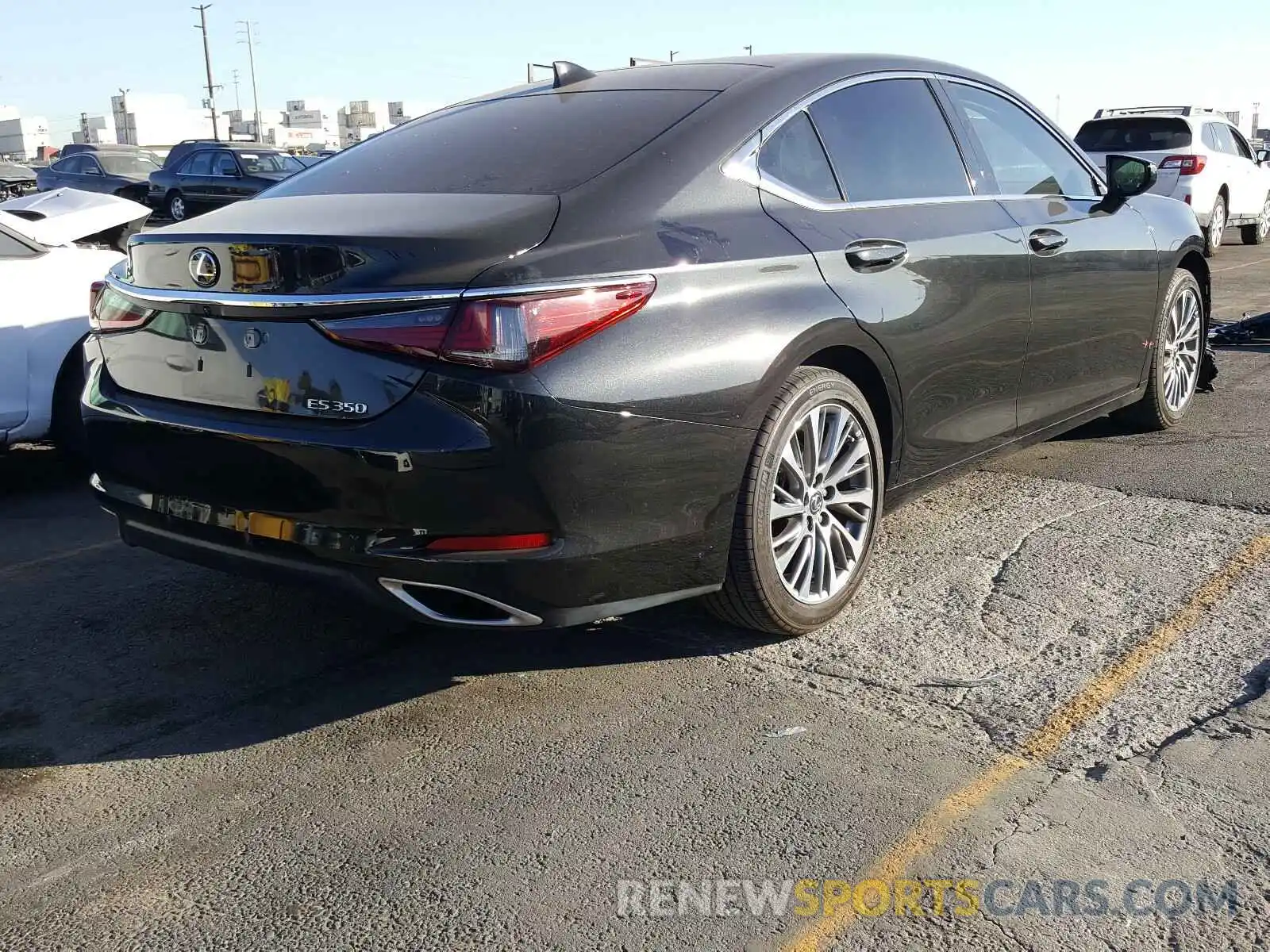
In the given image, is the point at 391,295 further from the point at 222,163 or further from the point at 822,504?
the point at 222,163

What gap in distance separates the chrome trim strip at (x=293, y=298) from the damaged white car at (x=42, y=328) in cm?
248

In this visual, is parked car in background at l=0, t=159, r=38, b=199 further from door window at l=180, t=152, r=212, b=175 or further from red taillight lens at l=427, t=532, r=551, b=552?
red taillight lens at l=427, t=532, r=551, b=552

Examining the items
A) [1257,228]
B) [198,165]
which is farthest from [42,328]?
[198,165]

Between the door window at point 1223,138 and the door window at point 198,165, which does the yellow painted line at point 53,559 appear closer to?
the door window at point 1223,138

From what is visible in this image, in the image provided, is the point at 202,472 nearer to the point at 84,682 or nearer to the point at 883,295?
the point at 84,682

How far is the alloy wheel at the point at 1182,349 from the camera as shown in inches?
221

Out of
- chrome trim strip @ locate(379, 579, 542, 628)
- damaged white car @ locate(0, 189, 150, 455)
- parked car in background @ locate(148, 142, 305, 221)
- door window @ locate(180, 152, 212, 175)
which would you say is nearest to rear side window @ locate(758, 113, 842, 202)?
chrome trim strip @ locate(379, 579, 542, 628)

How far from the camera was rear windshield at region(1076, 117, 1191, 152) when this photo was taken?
48.8 feet

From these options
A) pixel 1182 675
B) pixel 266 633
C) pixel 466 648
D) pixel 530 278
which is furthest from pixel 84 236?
pixel 1182 675

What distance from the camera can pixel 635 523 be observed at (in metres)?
2.95

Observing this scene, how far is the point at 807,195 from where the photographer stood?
351 centimetres

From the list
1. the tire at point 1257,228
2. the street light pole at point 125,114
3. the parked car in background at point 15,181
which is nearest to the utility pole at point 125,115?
the street light pole at point 125,114

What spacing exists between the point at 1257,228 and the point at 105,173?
20.5 m

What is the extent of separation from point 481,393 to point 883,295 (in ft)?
4.55
